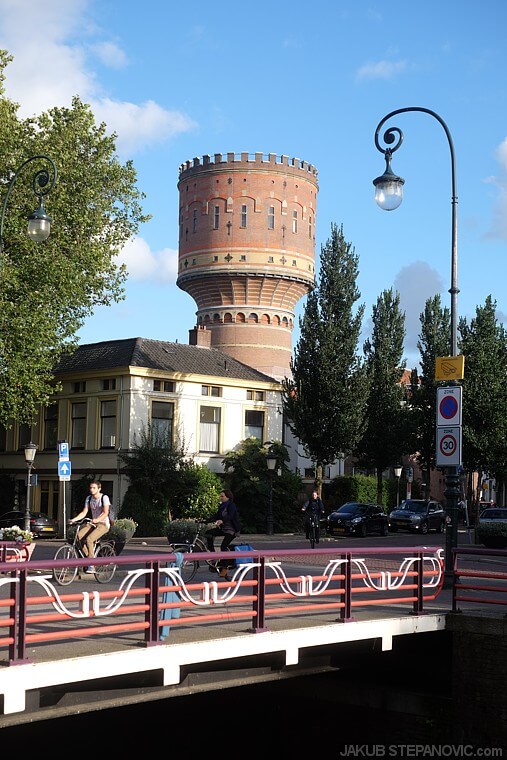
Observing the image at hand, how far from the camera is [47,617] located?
30.9 feet

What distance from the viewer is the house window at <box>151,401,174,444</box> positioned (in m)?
44.0

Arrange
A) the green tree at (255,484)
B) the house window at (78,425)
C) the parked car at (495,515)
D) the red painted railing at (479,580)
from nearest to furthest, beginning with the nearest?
1. the red painted railing at (479,580)
2. the parked car at (495,515)
3. the green tree at (255,484)
4. the house window at (78,425)

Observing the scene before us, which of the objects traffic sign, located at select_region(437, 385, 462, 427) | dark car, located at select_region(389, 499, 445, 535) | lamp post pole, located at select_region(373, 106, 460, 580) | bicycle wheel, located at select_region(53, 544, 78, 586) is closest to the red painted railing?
lamp post pole, located at select_region(373, 106, 460, 580)

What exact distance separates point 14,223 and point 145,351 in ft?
43.7

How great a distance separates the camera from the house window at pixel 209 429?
4634 cm

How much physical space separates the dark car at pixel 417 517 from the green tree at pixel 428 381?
7.95m

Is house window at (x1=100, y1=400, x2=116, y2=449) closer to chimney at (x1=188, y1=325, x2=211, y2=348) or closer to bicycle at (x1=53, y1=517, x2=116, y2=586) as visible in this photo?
chimney at (x1=188, y1=325, x2=211, y2=348)

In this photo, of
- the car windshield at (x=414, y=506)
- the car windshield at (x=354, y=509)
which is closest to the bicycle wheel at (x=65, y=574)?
the car windshield at (x=354, y=509)

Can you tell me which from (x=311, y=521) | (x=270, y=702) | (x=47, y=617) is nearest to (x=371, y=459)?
(x=311, y=521)

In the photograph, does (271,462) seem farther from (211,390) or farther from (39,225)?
(39,225)

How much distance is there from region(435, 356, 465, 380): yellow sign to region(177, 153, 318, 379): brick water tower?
4561 cm

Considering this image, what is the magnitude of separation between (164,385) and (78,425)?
4.51 m

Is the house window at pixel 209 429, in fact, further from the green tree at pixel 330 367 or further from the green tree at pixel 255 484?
A: the green tree at pixel 330 367

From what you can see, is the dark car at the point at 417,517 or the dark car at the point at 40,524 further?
the dark car at the point at 417,517
